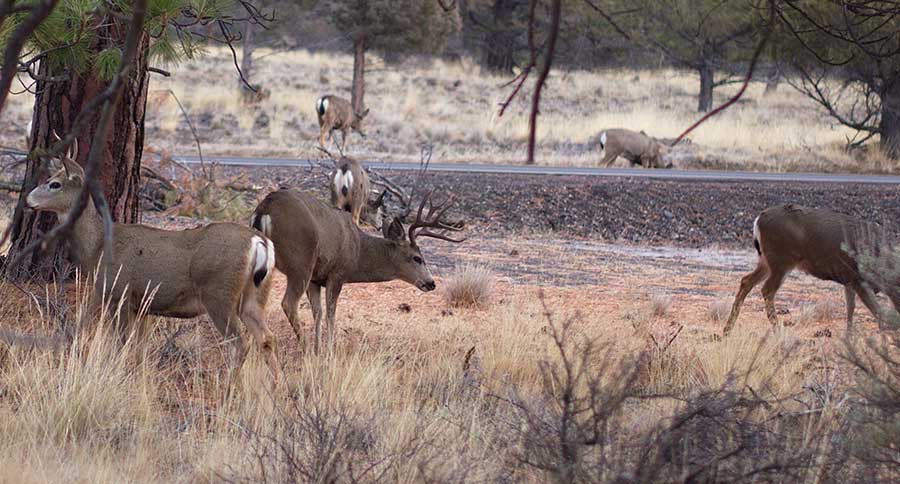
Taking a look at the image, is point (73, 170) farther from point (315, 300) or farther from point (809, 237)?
point (809, 237)

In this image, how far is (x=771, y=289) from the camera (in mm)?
10742

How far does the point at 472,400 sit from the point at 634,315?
403cm

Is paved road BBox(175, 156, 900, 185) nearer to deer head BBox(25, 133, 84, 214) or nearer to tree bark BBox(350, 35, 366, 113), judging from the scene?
tree bark BBox(350, 35, 366, 113)

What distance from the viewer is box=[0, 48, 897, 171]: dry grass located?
27.9 m

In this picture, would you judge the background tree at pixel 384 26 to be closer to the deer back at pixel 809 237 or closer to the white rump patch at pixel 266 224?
the deer back at pixel 809 237

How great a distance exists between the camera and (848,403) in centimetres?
586

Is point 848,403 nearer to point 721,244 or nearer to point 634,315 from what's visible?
point 634,315

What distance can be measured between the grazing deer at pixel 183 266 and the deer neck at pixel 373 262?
2.49 m

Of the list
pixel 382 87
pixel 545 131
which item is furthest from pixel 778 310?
pixel 382 87

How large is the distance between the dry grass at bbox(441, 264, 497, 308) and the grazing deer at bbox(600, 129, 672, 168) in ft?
53.4

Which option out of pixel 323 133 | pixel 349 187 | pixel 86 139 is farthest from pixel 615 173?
pixel 86 139

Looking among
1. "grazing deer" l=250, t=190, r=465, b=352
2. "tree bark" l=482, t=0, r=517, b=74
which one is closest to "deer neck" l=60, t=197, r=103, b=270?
"grazing deer" l=250, t=190, r=465, b=352

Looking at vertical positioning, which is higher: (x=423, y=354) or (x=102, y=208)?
(x=102, y=208)

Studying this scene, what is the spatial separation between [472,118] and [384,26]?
5.44 meters
